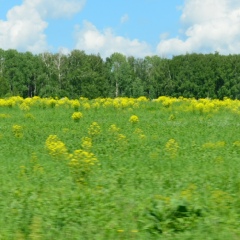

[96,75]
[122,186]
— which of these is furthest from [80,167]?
[96,75]

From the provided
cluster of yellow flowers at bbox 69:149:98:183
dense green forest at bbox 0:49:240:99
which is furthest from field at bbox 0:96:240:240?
dense green forest at bbox 0:49:240:99

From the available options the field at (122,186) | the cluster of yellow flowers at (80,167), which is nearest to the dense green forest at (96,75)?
the field at (122,186)

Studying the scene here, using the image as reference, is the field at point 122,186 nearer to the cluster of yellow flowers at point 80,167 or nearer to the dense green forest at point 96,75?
the cluster of yellow flowers at point 80,167

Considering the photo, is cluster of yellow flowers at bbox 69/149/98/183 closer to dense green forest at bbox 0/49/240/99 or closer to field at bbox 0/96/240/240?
field at bbox 0/96/240/240

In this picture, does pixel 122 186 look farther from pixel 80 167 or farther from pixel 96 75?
pixel 96 75

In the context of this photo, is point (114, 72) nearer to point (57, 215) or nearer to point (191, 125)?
point (191, 125)

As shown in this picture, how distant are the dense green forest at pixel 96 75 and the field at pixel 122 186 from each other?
35806 millimetres

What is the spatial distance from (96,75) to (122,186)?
144 ft

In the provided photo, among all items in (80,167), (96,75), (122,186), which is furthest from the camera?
(96,75)

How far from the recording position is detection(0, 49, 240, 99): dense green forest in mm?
49031

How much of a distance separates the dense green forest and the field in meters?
→ 35.8

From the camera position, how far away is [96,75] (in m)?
50.2

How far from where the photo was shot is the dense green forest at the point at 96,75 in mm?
49031

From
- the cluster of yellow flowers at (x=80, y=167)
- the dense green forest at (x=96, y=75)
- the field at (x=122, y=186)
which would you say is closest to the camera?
the field at (x=122, y=186)
